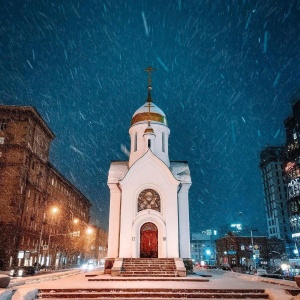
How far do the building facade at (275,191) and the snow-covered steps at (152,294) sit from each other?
86399mm

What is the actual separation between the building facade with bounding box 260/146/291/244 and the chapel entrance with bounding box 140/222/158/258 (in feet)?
256

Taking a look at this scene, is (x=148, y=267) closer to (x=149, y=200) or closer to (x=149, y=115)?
(x=149, y=200)

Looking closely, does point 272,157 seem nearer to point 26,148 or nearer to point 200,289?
point 26,148

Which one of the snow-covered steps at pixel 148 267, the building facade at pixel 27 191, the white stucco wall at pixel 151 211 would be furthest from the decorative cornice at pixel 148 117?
the snow-covered steps at pixel 148 267

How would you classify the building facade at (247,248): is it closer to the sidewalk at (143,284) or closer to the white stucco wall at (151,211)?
the white stucco wall at (151,211)

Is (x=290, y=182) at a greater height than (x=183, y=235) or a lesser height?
greater

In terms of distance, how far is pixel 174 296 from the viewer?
43.8 feet

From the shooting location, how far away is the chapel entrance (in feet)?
81.0

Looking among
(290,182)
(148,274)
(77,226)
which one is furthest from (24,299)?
(290,182)

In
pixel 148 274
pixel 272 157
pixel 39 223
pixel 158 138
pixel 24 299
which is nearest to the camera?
pixel 24 299

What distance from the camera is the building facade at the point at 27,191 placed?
35.9 meters

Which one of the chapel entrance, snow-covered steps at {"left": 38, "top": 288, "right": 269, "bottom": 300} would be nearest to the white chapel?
the chapel entrance

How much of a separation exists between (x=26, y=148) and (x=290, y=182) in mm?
57704

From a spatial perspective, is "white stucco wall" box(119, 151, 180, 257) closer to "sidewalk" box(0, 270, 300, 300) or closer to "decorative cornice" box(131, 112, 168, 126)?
"decorative cornice" box(131, 112, 168, 126)
